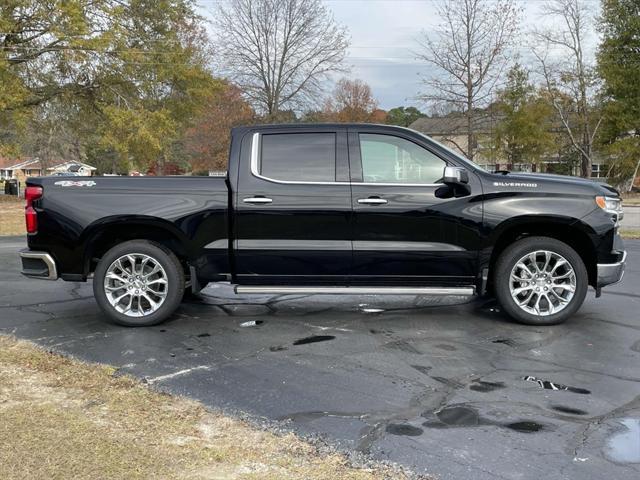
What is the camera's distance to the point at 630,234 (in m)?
15.2

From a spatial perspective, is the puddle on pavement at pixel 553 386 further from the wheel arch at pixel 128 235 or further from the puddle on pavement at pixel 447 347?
the wheel arch at pixel 128 235

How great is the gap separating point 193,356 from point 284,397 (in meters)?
1.29

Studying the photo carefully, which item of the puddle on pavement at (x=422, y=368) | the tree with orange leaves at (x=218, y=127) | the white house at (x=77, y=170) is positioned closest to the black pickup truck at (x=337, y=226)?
the white house at (x=77, y=170)

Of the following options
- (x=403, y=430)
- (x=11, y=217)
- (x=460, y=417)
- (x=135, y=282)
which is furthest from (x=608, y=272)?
(x=11, y=217)

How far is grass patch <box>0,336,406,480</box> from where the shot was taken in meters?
3.06

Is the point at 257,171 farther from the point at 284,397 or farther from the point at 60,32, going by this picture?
the point at 60,32

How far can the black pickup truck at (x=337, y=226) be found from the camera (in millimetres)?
5852

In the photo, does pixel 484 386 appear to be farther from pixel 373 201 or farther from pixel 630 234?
pixel 630 234

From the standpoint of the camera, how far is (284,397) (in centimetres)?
419

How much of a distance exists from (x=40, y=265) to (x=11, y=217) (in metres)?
17.1

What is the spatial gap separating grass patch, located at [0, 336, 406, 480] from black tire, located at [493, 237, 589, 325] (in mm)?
3235

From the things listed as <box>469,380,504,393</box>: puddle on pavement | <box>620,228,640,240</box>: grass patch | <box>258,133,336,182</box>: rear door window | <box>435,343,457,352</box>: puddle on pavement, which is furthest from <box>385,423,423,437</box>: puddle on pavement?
<box>620,228,640,240</box>: grass patch

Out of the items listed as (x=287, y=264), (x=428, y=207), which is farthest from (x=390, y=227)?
(x=287, y=264)

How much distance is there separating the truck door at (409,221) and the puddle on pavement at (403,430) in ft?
7.74
